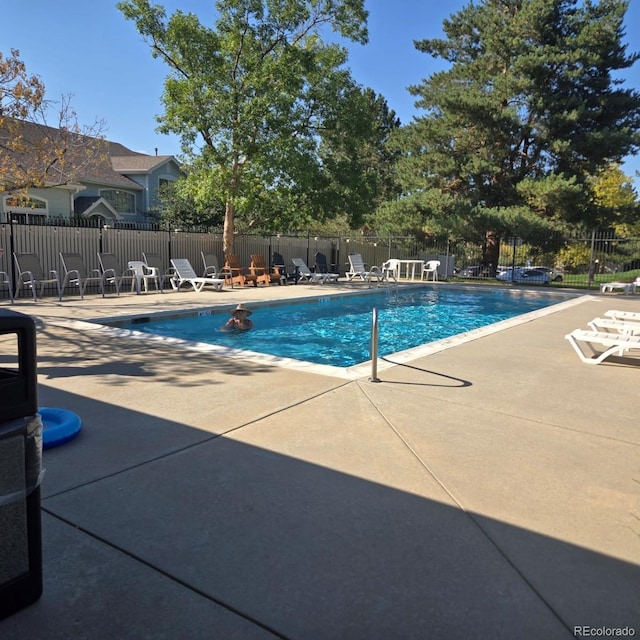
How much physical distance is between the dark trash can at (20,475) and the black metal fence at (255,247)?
12.0m

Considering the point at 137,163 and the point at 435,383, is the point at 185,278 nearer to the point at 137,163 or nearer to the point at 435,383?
the point at 435,383

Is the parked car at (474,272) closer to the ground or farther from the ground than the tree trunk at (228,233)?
closer to the ground

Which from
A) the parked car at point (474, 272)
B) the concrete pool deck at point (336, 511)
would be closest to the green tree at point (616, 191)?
the parked car at point (474, 272)

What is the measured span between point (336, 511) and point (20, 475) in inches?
57.1

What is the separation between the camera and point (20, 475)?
1.68 m

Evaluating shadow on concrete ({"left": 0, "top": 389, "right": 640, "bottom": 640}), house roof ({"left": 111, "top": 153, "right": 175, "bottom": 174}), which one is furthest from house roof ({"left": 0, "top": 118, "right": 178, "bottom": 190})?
house roof ({"left": 111, "top": 153, "right": 175, "bottom": 174})

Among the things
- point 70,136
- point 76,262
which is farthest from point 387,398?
point 76,262

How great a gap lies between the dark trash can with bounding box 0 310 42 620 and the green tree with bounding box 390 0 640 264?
20.6 m

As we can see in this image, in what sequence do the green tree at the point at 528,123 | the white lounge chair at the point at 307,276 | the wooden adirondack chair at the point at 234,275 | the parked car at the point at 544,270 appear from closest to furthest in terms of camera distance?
1. the wooden adirondack chair at the point at 234,275
2. the white lounge chair at the point at 307,276
3. the green tree at the point at 528,123
4. the parked car at the point at 544,270

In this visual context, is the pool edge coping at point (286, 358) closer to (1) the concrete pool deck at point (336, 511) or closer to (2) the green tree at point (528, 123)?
(1) the concrete pool deck at point (336, 511)

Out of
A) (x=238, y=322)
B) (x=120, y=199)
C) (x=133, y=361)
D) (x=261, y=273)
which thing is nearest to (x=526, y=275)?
(x=261, y=273)

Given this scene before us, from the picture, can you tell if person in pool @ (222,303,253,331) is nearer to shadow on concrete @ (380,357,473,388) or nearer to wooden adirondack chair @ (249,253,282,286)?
shadow on concrete @ (380,357,473,388)

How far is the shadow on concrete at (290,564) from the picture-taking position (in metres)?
Answer: 1.78

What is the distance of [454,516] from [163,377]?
339 cm
